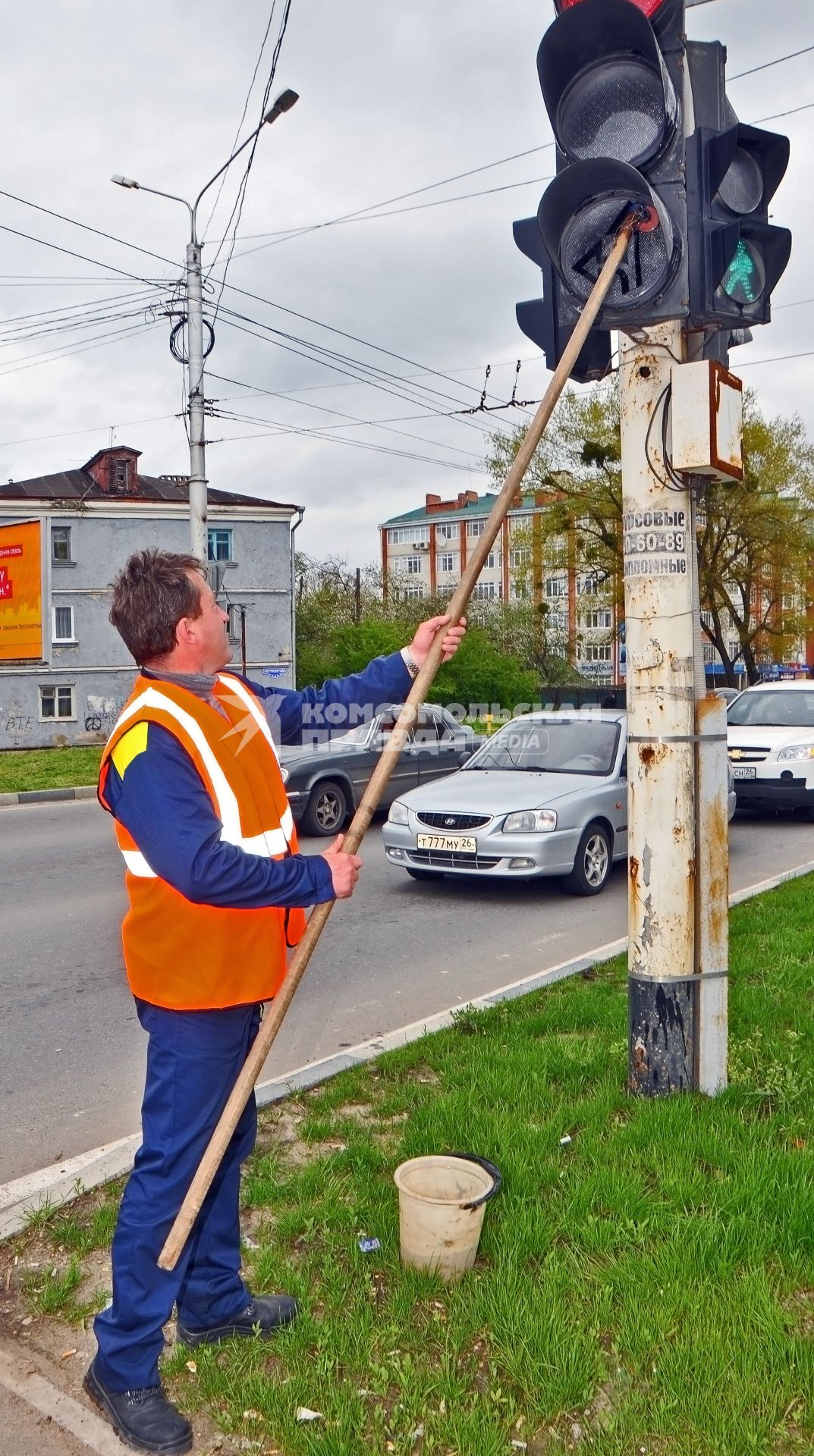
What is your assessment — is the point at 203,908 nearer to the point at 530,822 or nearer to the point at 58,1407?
the point at 58,1407

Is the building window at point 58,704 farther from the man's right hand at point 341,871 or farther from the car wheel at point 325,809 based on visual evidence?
the man's right hand at point 341,871

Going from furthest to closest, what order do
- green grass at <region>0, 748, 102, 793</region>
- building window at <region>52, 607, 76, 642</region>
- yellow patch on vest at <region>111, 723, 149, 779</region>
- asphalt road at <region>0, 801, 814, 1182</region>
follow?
building window at <region>52, 607, 76, 642</region>
green grass at <region>0, 748, 102, 793</region>
asphalt road at <region>0, 801, 814, 1182</region>
yellow patch on vest at <region>111, 723, 149, 779</region>

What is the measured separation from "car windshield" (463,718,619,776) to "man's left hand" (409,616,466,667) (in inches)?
273

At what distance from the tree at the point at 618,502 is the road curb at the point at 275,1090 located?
31.1 meters

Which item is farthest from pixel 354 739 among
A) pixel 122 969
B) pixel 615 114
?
pixel 615 114

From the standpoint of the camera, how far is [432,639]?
10.4ft

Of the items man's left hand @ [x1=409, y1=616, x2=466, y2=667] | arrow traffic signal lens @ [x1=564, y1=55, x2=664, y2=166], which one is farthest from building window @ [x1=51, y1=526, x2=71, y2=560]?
man's left hand @ [x1=409, y1=616, x2=466, y2=667]

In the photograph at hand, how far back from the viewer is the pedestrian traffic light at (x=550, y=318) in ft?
13.8

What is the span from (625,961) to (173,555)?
4677 mm

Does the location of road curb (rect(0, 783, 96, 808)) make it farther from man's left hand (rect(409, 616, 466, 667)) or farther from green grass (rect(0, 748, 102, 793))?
man's left hand (rect(409, 616, 466, 667))

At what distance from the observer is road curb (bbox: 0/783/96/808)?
1759 cm

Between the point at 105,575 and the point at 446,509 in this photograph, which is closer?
the point at 105,575

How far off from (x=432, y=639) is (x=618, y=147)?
6.57ft

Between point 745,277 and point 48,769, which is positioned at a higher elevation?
point 745,277
